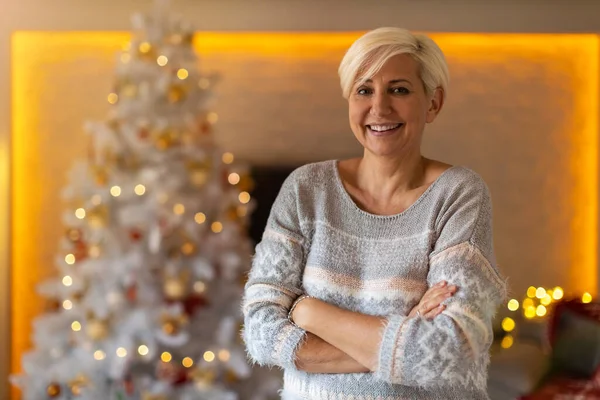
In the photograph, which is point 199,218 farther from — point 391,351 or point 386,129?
point 391,351

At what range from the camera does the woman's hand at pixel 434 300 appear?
1433 millimetres

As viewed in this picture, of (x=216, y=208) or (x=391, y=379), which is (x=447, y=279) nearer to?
(x=391, y=379)

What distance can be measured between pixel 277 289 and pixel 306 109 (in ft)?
10.0

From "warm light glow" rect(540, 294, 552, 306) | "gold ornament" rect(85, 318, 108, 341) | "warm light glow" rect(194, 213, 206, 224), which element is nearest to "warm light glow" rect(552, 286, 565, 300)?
"warm light glow" rect(540, 294, 552, 306)

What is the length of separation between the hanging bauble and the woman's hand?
2.94m

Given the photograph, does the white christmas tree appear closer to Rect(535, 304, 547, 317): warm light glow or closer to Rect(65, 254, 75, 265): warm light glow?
Rect(65, 254, 75, 265): warm light glow

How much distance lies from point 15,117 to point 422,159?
11.4 feet

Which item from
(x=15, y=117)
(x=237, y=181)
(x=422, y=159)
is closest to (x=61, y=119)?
(x=15, y=117)

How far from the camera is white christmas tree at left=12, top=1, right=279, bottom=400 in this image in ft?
12.1

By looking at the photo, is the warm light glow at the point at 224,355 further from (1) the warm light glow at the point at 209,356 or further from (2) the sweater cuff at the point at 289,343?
(2) the sweater cuff at the point at 289,343

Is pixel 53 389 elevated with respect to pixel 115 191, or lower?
lower

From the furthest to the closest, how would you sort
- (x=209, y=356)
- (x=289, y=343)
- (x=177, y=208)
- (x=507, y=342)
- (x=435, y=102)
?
(x=507, y=342), (x=209, y=356), (x=177, y=208), (x=435, y=102), (x=289, y=343)

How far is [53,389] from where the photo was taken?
3.93 metres

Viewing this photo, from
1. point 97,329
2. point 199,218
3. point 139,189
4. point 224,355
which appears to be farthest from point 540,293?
point 97,329
